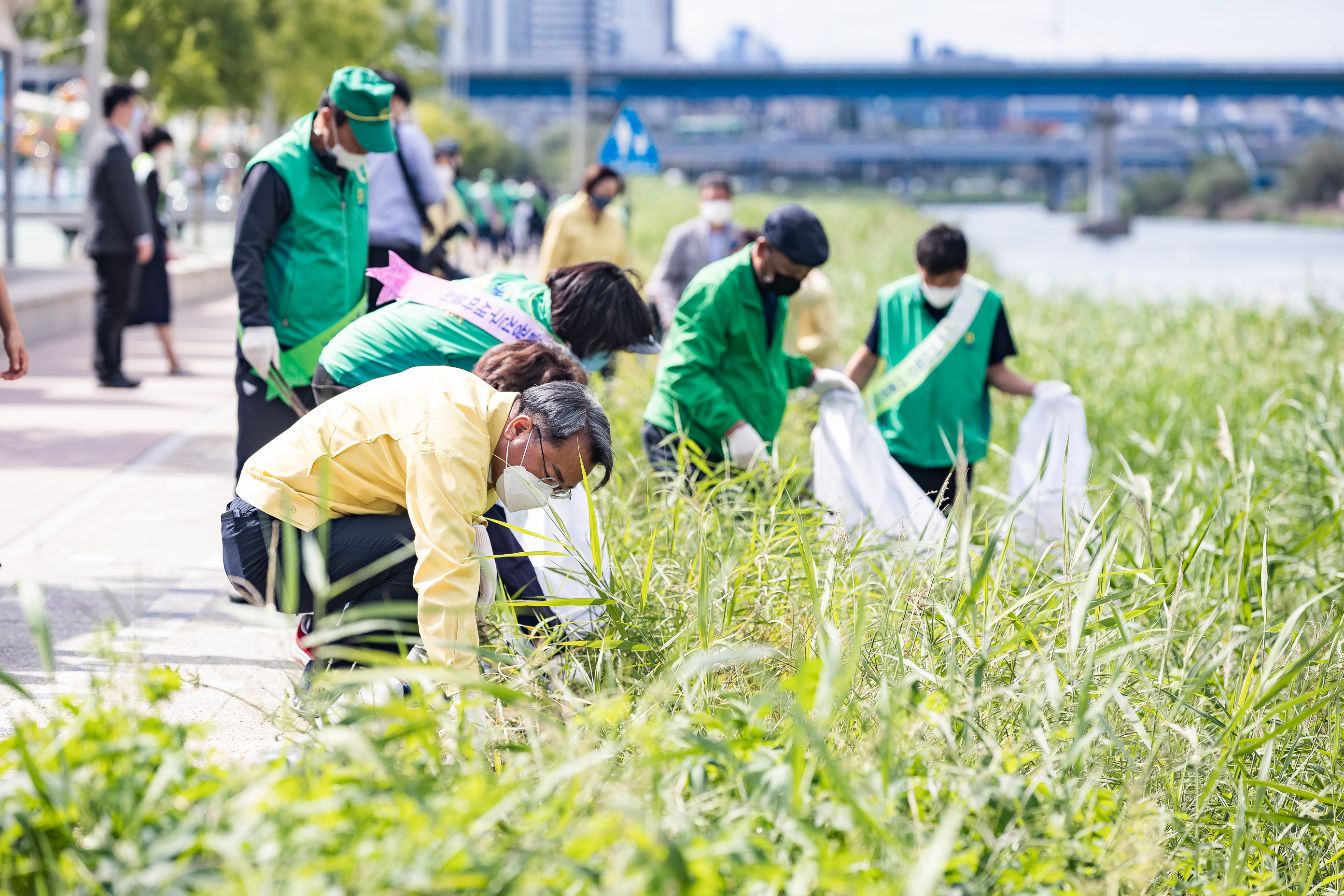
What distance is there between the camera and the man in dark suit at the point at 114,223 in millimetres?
8836

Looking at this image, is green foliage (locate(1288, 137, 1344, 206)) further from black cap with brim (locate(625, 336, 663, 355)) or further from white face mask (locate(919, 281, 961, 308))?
black cap with brim (locate(625, 336, 663, 355))

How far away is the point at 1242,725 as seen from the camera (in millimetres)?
3354

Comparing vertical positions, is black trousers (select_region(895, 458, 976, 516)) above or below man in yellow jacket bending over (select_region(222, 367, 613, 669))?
below

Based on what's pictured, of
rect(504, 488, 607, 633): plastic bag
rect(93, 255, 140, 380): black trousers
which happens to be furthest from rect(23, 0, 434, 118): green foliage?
rect(504, 488, 607, 633): plastic bag

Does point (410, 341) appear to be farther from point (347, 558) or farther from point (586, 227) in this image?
point (586, 227)

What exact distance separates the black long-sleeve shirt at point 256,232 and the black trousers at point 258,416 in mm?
219

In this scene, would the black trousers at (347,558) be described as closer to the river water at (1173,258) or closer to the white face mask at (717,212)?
the white face mask at (717,212)

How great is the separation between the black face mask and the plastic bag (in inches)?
50.4

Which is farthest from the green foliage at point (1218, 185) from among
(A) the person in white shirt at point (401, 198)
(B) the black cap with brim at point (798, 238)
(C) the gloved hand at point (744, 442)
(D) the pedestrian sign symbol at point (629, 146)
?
(C) the gloved hand at point (744, 442)

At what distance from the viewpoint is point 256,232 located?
456cm

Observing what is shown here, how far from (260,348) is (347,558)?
1469mm

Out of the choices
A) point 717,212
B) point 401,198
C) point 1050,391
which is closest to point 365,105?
point 401,198

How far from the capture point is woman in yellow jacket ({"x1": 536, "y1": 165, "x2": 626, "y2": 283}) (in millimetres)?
8414

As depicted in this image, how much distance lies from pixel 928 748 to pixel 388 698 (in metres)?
0.95
